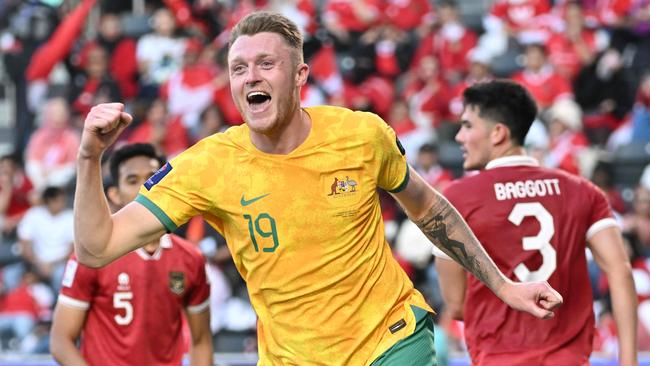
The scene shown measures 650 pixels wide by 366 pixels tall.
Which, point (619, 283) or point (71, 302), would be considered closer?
point (619, 283)

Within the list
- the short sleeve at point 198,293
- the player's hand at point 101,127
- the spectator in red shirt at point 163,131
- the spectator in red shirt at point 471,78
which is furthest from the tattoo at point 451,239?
the spectator in red shirt at point 163,131

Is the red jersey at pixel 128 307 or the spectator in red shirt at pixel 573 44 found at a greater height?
the spectator in red shirt at pixel 573 44

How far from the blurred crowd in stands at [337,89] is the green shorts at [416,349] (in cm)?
579

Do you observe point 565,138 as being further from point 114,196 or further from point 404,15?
point 114,196

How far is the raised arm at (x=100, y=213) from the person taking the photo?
4156 millimetres

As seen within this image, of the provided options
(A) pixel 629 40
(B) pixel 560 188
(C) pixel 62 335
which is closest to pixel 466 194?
(B) pixel 560 188

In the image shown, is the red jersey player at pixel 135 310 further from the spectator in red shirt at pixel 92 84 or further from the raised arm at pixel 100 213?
the spectator in red shirt at pixel 92 84

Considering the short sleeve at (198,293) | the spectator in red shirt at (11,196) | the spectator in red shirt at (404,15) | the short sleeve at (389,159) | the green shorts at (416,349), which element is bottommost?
the spectator in red shirt at (11,196)

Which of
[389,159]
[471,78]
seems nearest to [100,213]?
[389,159]

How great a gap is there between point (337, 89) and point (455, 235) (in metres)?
9.64

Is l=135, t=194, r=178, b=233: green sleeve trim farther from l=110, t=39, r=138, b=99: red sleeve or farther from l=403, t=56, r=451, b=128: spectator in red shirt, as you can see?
l=110, t=39, r=138, b=99: red sleeve

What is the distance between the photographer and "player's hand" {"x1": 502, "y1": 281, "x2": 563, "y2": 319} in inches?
188

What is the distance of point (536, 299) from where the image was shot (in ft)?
15.9

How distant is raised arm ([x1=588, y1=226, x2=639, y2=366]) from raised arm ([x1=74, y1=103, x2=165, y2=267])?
7.91 feet
